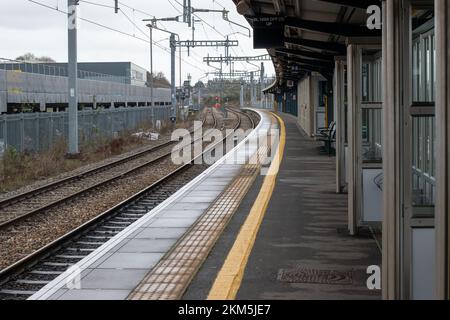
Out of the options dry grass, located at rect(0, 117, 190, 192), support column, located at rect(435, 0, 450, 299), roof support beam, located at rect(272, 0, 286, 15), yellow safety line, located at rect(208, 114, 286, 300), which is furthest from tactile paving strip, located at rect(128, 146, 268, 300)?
dry grass, located at rect(0, 117, 190, 192)

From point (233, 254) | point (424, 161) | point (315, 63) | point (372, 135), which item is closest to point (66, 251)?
point (233, 254)

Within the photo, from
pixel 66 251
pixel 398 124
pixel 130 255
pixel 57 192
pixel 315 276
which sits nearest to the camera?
pixel 398 124

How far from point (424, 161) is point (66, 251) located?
5390mm

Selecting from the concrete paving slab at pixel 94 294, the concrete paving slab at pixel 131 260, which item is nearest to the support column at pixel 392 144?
the concrete paving slab at pixel 94 294

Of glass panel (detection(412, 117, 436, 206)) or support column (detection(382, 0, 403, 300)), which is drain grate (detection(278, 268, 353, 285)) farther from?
support column (detection(382, 0, 403, 300))

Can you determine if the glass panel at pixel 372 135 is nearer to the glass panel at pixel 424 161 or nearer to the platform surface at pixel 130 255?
the glass panel at pixel 424 161

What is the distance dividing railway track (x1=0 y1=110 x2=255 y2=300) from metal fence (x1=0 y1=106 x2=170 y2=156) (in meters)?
8.63

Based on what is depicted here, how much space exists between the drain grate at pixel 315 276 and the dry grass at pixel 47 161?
449 inches

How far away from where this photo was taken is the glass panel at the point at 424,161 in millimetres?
5484

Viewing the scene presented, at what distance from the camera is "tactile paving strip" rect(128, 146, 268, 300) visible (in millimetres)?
6172

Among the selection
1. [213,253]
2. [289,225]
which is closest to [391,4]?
[213,253]

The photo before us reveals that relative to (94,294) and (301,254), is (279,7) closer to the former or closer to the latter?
(301,254)

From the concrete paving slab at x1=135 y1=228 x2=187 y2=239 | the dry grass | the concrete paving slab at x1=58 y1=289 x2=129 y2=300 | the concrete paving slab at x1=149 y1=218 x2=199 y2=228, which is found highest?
the dry grass

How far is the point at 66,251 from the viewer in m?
9.58
